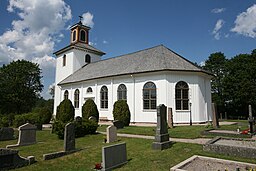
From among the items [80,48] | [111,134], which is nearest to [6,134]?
[111,134]

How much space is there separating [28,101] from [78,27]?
23435 mm

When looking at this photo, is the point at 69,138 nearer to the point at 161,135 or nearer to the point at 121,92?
the point at 161,135

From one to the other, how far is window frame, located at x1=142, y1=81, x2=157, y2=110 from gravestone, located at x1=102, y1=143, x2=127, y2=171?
12967 mm

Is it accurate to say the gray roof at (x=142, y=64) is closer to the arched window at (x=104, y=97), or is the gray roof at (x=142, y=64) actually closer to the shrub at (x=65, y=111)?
the arched window at (x=104, y=97)

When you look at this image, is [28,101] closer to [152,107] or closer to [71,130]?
[152,107]

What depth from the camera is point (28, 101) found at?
46.5 m

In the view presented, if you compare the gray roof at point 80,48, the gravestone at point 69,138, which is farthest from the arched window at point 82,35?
the gravestone at point 69,138

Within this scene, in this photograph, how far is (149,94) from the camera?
20406mm

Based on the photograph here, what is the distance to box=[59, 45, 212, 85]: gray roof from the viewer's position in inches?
793

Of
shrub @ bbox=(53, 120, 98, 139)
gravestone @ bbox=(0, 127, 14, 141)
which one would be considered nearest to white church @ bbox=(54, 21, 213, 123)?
shrub @ bbox=(53, 120, 98, 139)

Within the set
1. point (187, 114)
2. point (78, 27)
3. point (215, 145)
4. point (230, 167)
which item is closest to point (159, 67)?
point (187, 114)

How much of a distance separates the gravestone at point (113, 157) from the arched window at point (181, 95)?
13192mm

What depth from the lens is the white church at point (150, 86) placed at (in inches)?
769

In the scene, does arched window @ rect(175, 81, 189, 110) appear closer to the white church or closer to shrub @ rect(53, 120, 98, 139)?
the white church
